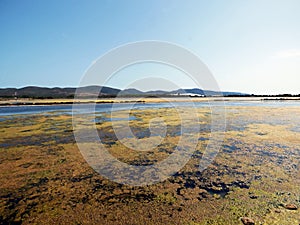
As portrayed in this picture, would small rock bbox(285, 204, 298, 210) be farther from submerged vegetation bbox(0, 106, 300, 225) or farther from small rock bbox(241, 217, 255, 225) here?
small rock bbox(241, 217, 255, 225)

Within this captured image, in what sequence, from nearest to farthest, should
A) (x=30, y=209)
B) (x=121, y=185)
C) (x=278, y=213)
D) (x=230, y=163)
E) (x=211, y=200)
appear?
(x=278, y=213), (x=30, y=209), (x=211, y=200), (x=121, y=185), (x=230, y=163)

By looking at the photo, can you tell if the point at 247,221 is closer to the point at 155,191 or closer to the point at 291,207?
the point at 291,207

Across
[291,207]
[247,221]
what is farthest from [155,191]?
[291,207]

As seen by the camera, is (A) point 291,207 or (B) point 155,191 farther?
(B) point 155,191

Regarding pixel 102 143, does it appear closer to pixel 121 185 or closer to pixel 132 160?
pixel 132 160

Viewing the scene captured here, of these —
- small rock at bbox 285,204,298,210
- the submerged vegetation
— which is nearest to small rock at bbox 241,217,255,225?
the submerged vegetation

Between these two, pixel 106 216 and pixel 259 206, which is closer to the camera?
pixel 106 216

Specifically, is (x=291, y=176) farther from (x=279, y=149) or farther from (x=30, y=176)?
(x=30, y=176)

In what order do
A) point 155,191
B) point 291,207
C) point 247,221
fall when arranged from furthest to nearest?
point 155,191
point 291,207
point 247,221

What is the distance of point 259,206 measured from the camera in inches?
142

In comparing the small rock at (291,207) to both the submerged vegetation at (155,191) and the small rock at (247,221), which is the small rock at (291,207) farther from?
the small rock at (247,221)

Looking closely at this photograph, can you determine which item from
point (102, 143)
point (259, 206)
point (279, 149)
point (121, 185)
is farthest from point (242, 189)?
point (102, 143)

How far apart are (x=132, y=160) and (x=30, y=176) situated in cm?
286

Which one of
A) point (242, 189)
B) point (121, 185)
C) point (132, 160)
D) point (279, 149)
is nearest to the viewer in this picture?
point (242, 189)
